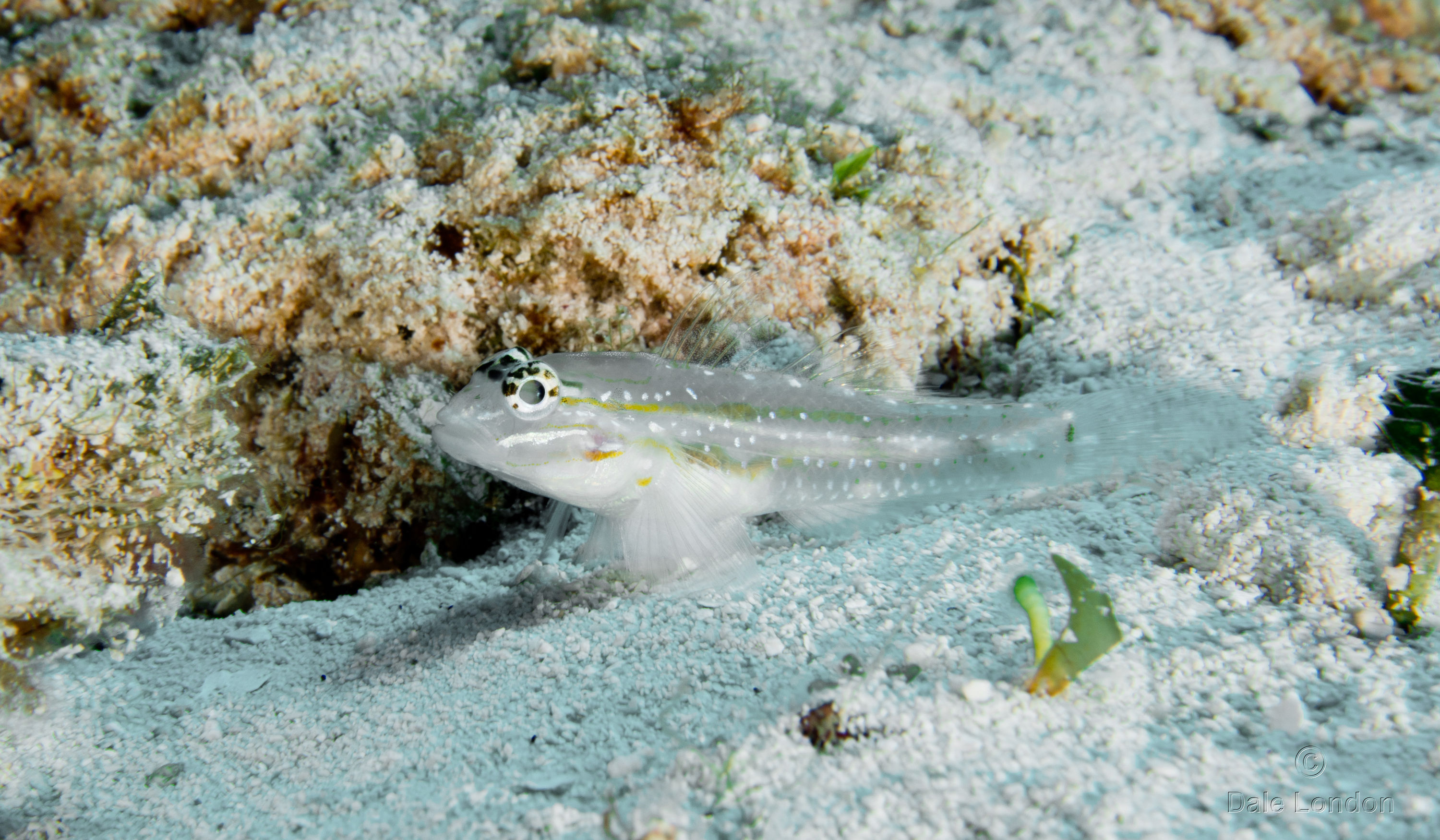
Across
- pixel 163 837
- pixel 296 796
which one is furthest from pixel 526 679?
pixel 163 837

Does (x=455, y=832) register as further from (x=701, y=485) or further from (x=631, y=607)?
(x=701, y=485)

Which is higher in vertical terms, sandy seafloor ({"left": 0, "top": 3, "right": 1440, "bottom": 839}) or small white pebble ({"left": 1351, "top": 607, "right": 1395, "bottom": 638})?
small white pebble ({"left": 1351, "top": 607, "right": 1395, "bottom": 638})

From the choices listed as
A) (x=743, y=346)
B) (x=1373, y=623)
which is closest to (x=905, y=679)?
(x=1373, y=623)

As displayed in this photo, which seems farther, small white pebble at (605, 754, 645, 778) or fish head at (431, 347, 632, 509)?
fish head at (431, 347, 632, 509)

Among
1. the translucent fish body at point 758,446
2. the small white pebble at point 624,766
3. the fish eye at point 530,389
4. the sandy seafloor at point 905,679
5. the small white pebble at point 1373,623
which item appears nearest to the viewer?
the sandy seafloor at point 905,679

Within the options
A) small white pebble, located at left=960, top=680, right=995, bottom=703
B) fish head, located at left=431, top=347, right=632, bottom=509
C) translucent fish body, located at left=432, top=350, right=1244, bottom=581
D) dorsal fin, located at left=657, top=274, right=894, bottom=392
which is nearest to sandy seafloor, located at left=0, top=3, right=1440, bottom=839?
small white pebble, located at left=960, top=680, right=995, bottom=703

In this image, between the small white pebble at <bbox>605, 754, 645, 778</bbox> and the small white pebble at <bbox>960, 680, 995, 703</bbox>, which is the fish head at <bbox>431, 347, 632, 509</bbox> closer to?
the small white pebble at <bbox>605, 754, 645, 778</bbox>

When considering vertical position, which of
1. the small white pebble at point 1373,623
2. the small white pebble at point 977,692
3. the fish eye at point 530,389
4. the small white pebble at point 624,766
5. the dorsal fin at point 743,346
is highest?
the dorsal fin at point 743,346

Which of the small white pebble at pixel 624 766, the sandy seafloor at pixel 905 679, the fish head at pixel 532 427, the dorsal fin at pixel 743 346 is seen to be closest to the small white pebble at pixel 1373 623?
the sandy seafloor at pixel 905 679

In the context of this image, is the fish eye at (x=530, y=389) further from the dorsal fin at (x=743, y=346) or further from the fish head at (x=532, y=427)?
the dorsal fin at (x=743, y=346)
